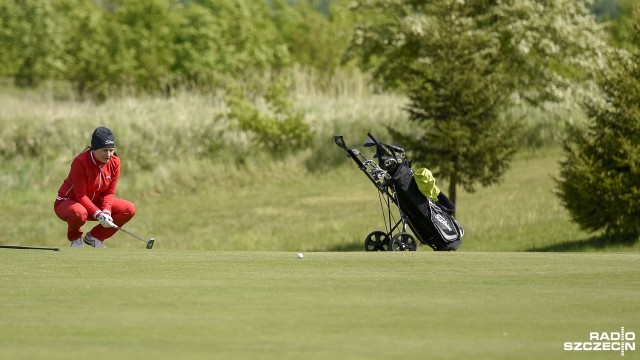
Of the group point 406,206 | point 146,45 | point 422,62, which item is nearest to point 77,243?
point 406,206

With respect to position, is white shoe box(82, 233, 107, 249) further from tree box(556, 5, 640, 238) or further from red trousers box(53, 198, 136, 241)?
tree box(556, 5, 640, 238)

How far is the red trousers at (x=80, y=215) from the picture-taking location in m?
15.1

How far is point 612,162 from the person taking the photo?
26.1 meters

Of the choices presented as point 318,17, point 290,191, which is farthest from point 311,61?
point 290,191

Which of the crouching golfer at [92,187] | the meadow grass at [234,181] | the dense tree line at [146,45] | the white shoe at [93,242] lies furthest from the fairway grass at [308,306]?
the dense tree line at [146,45]

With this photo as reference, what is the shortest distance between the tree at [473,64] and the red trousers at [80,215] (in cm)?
1514

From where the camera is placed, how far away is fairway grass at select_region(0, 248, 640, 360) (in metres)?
7.97

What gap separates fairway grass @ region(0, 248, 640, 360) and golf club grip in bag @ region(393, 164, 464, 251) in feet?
9.70

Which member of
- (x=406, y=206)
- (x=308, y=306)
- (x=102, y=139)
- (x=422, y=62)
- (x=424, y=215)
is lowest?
(x=308, y=306)

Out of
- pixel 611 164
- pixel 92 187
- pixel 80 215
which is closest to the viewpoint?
pixel 80 215

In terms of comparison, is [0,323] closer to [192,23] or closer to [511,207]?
[511,207]

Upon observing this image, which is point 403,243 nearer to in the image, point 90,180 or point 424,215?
point 424,215

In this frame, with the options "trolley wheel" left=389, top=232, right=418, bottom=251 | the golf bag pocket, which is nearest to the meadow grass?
the golf bag pocket

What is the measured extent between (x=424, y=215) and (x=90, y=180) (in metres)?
4.06
